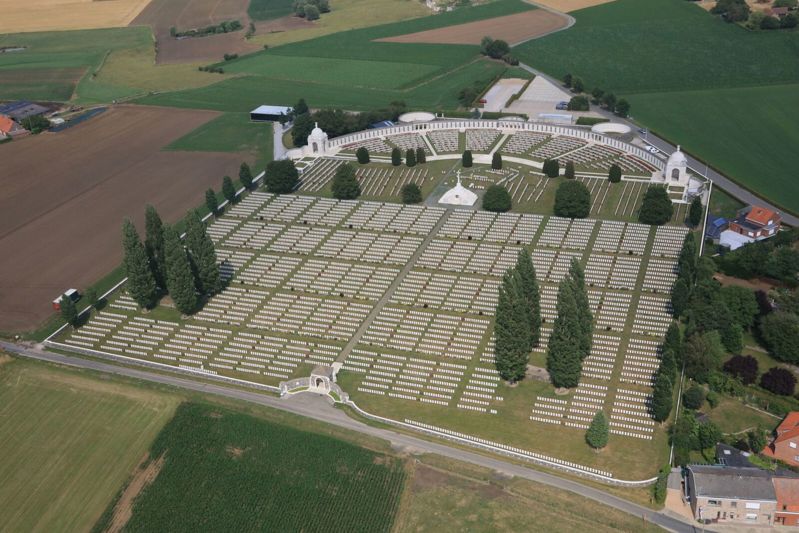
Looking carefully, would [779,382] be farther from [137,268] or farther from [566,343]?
[137,268]

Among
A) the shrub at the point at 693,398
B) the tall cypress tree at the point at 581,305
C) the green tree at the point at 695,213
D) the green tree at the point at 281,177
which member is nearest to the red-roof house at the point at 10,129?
the green tree at the point at 281,177

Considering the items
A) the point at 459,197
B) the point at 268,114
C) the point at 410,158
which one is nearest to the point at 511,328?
the point at 459,197

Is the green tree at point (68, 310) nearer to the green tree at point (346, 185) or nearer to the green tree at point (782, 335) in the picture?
the green tree at point (346, 185)

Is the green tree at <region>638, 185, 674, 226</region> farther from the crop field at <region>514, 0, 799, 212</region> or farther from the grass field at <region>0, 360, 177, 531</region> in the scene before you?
the grass field at <region>0, 360, 177, 531</region>

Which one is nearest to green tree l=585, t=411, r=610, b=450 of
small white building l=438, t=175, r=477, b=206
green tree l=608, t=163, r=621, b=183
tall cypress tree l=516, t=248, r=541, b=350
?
tall cypress tree l=516, t=248, r=541, b=350

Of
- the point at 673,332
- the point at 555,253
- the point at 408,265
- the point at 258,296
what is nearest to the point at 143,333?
the point at 258,296
